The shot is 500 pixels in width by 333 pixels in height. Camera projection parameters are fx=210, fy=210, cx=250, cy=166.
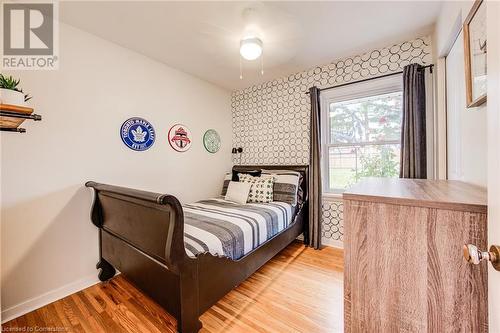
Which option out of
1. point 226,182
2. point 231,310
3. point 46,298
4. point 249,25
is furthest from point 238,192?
point 46,298

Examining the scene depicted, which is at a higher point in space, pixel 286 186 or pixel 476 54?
pixel 476 54

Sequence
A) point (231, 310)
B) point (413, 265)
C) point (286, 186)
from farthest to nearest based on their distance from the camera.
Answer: point (286, 186), point (231, 310), point (413, 265)

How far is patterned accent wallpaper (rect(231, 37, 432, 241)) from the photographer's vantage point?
237 cm

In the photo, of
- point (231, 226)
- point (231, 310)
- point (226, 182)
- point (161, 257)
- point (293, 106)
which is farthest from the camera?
point (226, 182)

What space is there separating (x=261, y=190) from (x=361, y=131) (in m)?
1.49

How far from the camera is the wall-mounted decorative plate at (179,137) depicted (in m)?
2.77

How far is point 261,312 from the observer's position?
1631 mm

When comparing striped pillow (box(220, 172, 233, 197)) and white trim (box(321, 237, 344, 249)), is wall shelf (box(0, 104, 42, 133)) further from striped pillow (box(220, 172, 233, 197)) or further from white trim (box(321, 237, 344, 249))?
white trim (box(321, 237, 344, 249))

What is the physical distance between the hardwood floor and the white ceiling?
2.44 meters

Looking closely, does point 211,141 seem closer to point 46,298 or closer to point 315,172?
point 315,172

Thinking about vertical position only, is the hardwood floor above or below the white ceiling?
below

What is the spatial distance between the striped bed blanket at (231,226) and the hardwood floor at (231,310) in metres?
0.40

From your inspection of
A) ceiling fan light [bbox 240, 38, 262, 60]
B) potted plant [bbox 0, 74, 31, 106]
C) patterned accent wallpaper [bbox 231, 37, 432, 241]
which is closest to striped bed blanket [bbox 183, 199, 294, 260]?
patterned accent wallpaper [bbox 231, 37, 432, 241]

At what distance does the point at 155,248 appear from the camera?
1405 millimetres
